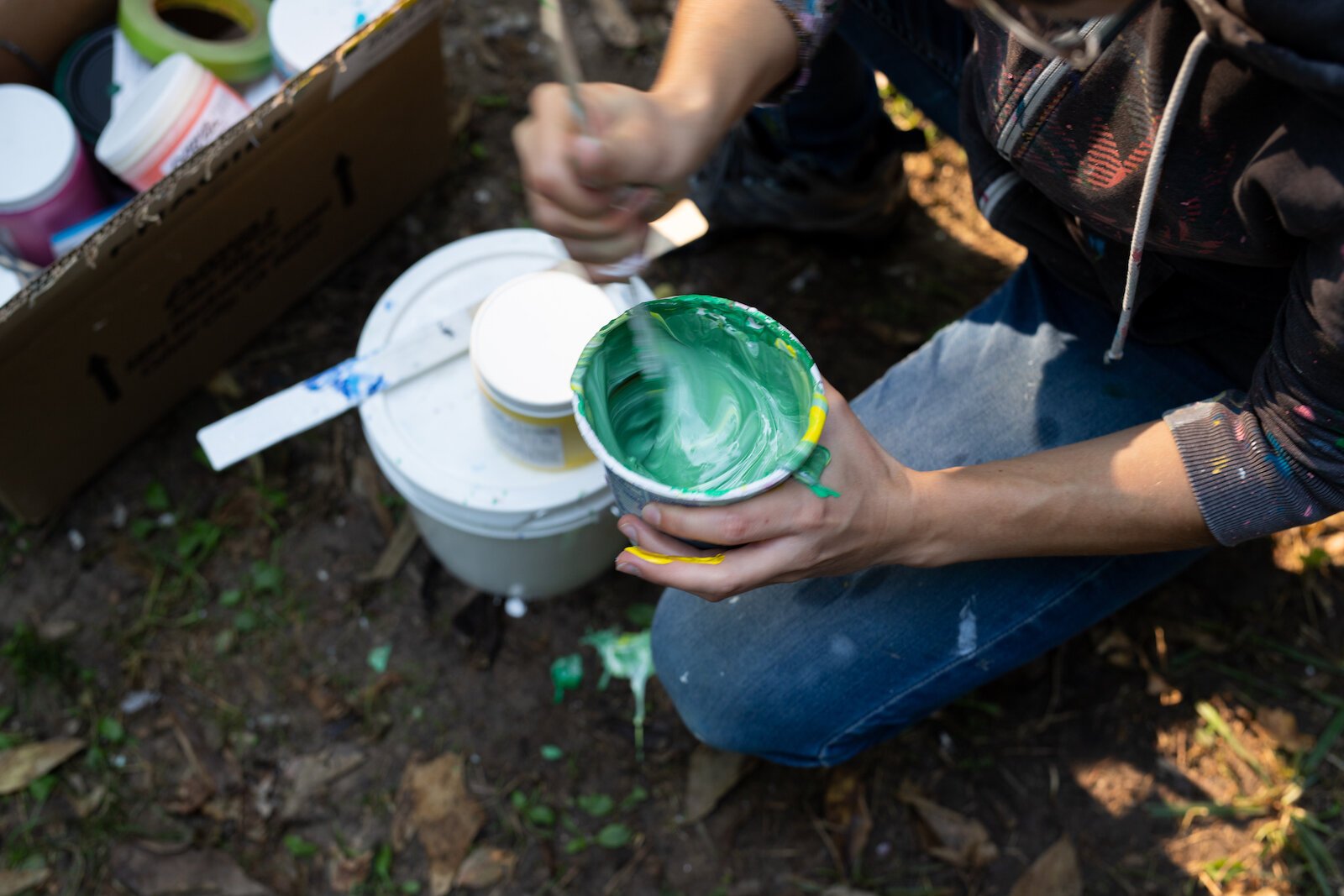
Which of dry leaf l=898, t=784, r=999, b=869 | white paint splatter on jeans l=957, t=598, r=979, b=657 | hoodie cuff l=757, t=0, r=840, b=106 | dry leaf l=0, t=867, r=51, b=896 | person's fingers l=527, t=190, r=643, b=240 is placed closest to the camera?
person's fingers l=527, t=190, r=643, b=240

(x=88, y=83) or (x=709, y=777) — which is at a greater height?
(x=88, y=83)

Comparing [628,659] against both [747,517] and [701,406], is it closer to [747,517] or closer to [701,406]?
[701,406]

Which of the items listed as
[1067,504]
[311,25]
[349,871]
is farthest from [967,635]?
[311,25]

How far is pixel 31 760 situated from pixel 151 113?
3.99ft

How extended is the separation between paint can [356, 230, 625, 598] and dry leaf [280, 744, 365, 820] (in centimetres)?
43

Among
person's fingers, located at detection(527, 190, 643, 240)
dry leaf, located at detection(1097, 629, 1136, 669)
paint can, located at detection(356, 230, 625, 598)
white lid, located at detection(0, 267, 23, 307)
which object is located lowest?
dry leaf, located at detection(1097, 629, 1136, 669)

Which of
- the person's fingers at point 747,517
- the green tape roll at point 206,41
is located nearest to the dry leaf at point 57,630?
the green tape roll at point 206,41

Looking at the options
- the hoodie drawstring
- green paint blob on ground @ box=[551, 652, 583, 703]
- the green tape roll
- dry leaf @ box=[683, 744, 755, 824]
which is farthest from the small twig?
the green tape roll

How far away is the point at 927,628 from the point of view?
60.5 inches

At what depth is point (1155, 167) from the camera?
115 centimetres

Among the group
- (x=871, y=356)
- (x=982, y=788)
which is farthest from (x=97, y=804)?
(x=871, y=356)

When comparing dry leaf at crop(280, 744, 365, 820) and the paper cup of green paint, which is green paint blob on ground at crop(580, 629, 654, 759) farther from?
the paper cup of green paint

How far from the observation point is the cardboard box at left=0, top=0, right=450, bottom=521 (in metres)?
1.71

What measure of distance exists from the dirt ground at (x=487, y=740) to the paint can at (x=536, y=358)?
57 cm
